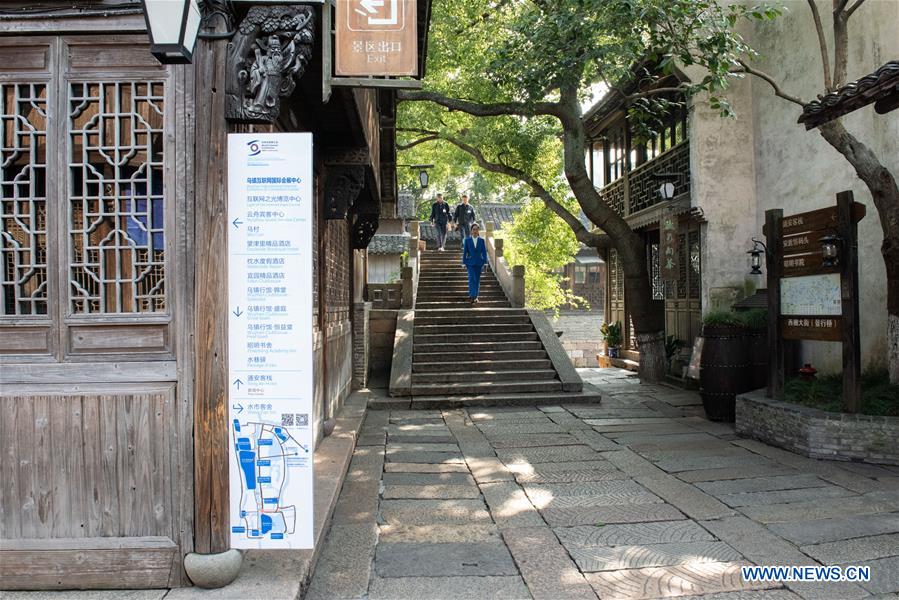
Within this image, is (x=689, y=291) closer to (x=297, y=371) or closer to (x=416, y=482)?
(x=416, y=482)

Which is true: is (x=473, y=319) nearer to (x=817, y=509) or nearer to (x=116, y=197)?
(x=817, y=509)

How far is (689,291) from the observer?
43.3 ft

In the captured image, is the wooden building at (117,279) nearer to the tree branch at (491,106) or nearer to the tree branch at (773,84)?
the tree branch at (773,84)

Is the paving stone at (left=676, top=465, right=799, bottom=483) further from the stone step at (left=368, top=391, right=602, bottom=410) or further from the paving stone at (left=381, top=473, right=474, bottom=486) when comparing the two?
the stone step at (left=368, top=391, right=602, bottom=410)

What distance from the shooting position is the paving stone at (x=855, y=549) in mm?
4180

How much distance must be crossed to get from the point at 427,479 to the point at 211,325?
345 cm

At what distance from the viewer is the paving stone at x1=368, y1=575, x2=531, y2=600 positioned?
148 inches

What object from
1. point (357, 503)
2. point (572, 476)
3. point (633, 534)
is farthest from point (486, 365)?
point (633, 534)

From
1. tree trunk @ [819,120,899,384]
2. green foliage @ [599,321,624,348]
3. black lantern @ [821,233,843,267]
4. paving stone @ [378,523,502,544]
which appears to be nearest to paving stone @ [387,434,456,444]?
paving stone @ [378,523,502,544]

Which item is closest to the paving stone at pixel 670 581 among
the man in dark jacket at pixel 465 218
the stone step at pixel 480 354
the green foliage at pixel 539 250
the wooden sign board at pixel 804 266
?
the wooden sign board at pixel 804 266

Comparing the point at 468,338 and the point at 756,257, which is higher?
the point at 756,257

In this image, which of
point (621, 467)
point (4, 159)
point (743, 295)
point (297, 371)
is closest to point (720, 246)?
point (743, 295)

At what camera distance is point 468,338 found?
13430 mm

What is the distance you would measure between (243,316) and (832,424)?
6075 mm
